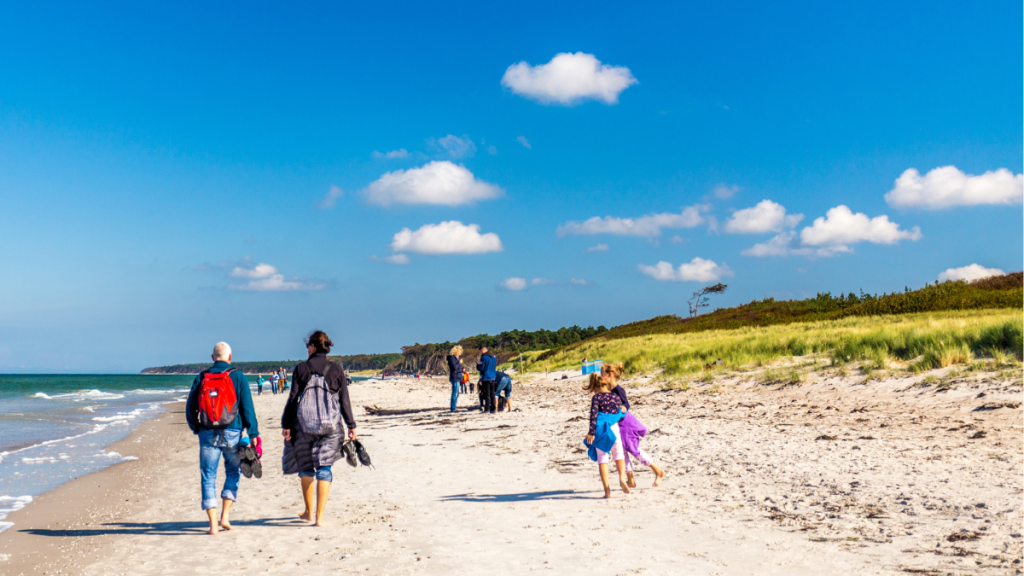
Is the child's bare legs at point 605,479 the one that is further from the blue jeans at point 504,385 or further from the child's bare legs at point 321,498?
the blue jeans at point 504,385

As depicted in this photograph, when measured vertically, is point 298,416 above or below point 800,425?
above

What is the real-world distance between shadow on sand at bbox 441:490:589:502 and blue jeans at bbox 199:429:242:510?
2.34m

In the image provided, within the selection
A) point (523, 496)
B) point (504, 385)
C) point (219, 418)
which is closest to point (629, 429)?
point (523, 496)

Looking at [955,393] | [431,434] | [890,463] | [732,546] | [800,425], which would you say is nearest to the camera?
[732,546]

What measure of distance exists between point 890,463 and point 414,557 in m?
5.78

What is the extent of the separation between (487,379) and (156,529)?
1025 cm

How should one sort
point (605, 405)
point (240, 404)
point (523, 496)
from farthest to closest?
point (523, 496), point (605, 405), point (240, 404)

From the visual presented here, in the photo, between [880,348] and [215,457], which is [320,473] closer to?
[215,457]

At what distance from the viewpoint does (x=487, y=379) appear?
1647cm

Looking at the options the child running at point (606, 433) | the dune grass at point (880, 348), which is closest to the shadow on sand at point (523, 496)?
the child running at point (606, 433)

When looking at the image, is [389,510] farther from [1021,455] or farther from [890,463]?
[1021,455]

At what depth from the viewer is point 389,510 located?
6.93 meters

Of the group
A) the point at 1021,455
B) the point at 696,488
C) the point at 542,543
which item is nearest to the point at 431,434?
the point at 696,488

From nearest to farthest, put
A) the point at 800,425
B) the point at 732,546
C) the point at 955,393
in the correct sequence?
1. the point at 732,546
2. the point at 800,425
3. the point at 955,393
